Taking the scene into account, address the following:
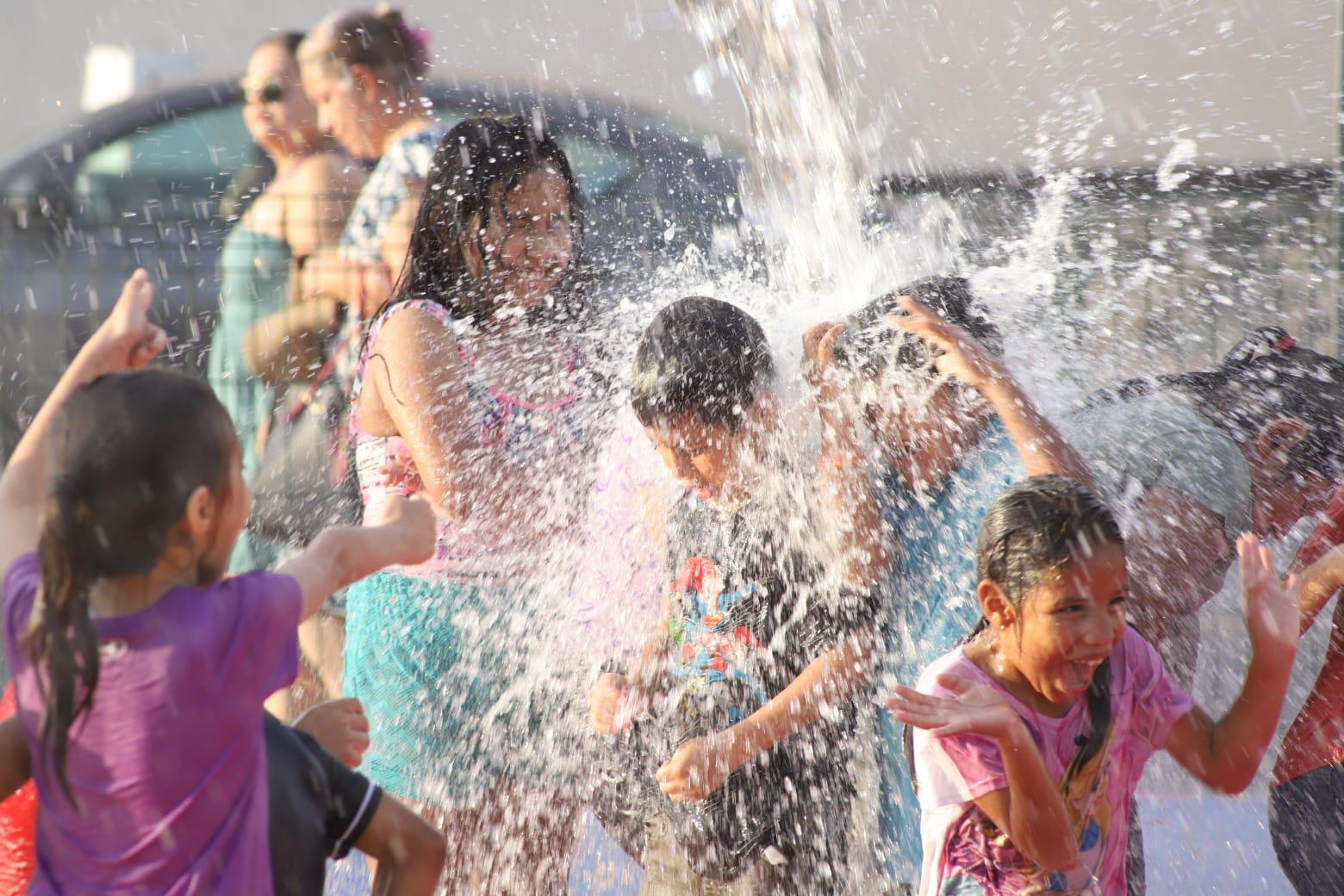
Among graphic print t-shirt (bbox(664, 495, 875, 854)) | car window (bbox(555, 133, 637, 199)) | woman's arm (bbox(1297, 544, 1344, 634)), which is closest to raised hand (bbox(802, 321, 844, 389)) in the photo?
graphic print t-shirt (bbox(664, 495, 875, 854))

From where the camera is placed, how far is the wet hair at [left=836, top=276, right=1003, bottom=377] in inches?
90.4

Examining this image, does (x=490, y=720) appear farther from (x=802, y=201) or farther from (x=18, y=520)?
(x=802, y=201)

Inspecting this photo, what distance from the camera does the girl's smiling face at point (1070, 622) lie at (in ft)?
5.65

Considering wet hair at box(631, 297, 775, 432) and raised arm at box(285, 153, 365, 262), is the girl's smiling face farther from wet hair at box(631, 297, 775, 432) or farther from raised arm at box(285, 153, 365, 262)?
raised arm at box(285, 153, 365, 262)

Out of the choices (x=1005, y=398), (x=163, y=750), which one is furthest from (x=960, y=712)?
(x=163, y=750)

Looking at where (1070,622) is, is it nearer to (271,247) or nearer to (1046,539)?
(1046,539)

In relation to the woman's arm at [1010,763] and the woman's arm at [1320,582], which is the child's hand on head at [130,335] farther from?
the woman's arm at [1320,582]

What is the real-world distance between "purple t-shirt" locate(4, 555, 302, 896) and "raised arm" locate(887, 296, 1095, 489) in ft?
4.39

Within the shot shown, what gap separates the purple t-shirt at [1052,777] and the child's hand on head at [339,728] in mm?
837

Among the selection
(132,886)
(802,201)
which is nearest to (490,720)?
(132,886)

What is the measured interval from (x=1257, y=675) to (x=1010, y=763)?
46 cm

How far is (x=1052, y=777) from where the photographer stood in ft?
5.77

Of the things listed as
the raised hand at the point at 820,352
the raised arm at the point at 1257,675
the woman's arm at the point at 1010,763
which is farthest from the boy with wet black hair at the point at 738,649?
the raised arm at the point at 1257,675

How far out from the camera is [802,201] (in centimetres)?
Result: 404
